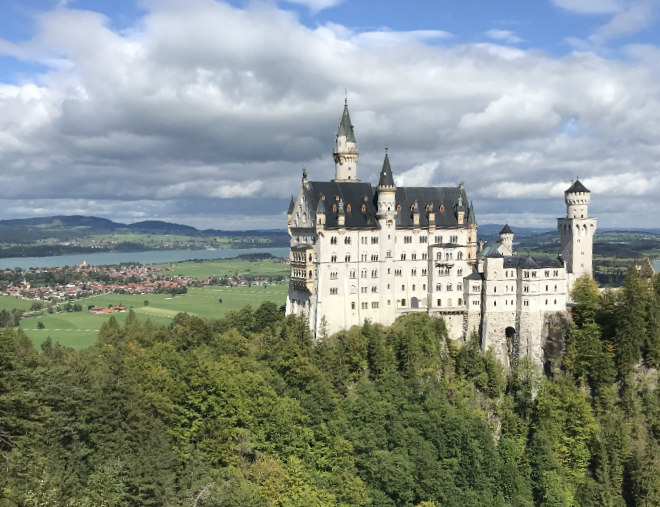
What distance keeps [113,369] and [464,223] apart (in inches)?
2133

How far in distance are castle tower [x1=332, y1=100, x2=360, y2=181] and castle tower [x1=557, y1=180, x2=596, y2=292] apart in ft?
102

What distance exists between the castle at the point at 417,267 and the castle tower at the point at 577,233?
5.5 inches

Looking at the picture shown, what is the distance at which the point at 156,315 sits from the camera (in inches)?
6791

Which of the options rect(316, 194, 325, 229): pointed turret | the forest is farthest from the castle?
the forest

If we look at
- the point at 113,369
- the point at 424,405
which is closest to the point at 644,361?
the point at 424,405

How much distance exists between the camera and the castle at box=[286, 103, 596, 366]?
8769 cm

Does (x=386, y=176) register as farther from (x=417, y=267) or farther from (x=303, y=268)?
(x=303, y=268)

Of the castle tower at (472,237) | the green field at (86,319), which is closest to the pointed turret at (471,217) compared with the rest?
the castle tower at (472,237)

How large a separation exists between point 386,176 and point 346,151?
9024 mm

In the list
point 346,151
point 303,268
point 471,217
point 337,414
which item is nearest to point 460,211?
point 471,217

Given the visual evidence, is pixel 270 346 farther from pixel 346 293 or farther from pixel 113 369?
pixel 113 369

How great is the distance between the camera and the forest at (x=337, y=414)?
173 ft

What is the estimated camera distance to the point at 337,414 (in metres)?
75.5

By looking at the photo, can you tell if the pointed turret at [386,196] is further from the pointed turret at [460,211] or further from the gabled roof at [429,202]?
the pointed turret at [460,211]
